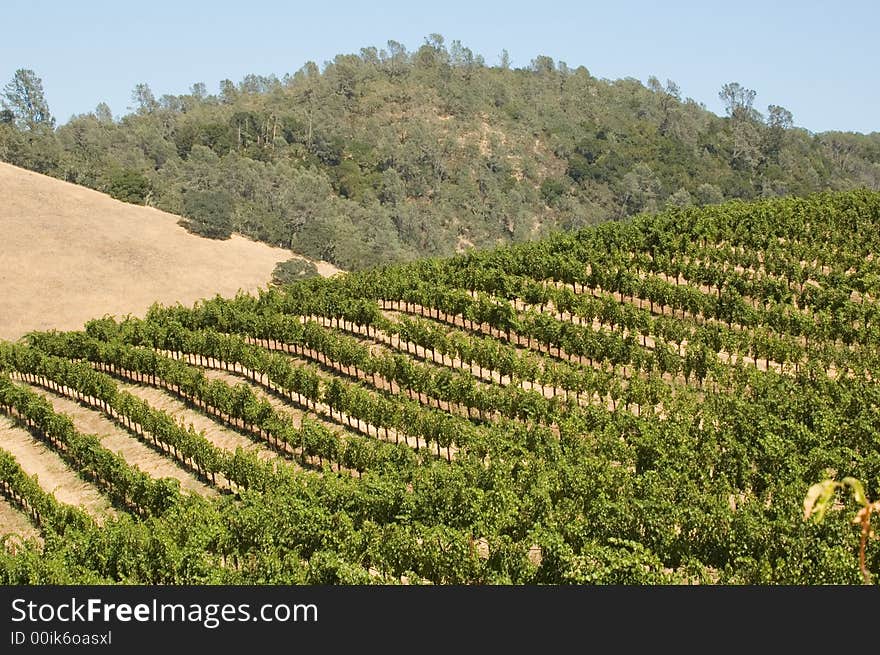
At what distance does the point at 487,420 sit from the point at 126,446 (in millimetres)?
17974

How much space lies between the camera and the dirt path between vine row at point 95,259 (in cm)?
7712

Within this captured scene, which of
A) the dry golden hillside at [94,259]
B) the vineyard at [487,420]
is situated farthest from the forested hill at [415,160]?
the vineyard at [487,420]

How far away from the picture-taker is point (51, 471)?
1725 inches

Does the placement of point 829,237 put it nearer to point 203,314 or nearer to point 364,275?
point 364,275

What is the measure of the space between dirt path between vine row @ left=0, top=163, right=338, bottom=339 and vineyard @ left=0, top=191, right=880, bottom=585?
18.1m

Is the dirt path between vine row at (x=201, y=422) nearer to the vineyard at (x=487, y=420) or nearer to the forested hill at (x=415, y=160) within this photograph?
the vineyard at (x=487, y=420)

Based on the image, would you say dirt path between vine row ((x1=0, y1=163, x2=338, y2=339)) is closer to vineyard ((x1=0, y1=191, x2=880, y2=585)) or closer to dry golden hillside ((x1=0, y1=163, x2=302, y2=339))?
dry golden hillside ((x1=0, y1=163, x2=302, y2=339))

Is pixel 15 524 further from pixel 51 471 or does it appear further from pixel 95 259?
pixel 95 259

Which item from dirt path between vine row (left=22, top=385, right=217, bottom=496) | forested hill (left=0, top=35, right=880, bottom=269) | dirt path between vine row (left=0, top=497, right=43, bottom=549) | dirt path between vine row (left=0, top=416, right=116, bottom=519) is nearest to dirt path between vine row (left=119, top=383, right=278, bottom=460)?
dirt path between vine row (left=22, top=385, right=217, bottom=496)

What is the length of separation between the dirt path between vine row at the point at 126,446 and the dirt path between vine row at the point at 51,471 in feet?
6.82

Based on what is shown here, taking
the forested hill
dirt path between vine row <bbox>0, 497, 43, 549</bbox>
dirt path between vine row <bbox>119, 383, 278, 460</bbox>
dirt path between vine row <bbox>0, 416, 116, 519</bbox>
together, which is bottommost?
dirt path between vine row <bbox>0, 497, 43, 549</bbox>

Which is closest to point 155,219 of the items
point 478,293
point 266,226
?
point 266,226

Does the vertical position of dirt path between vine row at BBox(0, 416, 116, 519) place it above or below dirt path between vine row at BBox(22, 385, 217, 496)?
below

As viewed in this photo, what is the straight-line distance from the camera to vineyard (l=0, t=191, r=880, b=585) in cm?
2825
